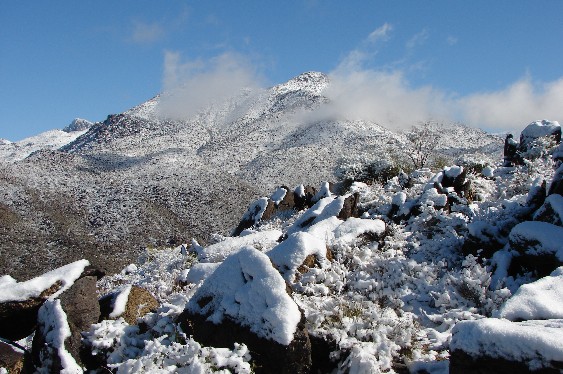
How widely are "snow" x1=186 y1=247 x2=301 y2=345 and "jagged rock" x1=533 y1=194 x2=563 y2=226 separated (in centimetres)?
621

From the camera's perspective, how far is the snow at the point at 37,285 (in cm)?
836

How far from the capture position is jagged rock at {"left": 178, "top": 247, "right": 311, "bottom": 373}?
18.2ft

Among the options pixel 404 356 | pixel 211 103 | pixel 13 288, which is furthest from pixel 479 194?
pixel 211 103

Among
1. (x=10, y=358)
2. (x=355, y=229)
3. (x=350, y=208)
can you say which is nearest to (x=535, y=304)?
(x=355, y=229)

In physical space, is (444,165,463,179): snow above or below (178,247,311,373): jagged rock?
above

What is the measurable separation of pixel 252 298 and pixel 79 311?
10.9 ft

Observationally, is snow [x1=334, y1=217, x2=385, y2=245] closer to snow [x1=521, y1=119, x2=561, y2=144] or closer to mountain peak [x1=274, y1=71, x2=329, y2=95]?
snow [x1=521, y1=119, x2=561, y2=144]

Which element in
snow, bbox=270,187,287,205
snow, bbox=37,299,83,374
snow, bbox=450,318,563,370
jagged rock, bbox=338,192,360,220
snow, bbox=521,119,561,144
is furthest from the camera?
snow, bbox=270,187,287,205

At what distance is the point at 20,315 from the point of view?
27.6ft

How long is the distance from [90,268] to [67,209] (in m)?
50.0

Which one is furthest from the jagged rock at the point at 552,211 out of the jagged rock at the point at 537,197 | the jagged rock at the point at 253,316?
the jagged rock at the point at 253,316

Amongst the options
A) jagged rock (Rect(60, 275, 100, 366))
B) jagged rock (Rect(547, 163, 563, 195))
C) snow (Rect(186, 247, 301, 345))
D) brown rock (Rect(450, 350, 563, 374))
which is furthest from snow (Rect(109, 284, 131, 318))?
jagged rock (Rect(547, 163, 563, 195))

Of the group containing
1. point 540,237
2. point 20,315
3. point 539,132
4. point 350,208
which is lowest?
point 20,315

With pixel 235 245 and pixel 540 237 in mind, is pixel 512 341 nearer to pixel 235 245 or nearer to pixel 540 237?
pixel 540 237
